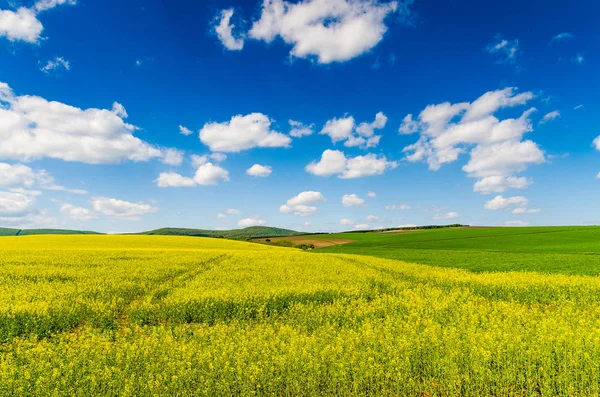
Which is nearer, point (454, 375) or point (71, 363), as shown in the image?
point (454, 375)

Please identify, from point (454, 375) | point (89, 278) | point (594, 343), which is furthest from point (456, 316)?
point (89, 278)

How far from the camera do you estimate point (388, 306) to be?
12.6 m

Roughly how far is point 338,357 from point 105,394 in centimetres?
473

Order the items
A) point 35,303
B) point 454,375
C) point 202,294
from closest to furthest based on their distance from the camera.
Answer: point 454,375 → point 35,303 → point 202,294

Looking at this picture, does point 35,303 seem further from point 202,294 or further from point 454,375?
point 454,375

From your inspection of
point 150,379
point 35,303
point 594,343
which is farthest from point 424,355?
point 35,303

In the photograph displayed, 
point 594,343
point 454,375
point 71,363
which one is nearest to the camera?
point 454,375

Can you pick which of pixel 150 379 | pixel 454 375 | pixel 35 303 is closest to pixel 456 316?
A: pixel 454 375

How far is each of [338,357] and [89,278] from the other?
53.9 ft

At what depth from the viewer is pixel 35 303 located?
40.0 ft

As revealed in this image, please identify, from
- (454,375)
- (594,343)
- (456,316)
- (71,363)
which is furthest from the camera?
(456,316)

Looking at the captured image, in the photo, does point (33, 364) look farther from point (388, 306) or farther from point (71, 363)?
point (388, 306)

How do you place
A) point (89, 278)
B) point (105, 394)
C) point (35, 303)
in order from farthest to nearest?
point (89, 278) → point (35, 303) → point (105, 394)

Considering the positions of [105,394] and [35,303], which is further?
[35,303]
